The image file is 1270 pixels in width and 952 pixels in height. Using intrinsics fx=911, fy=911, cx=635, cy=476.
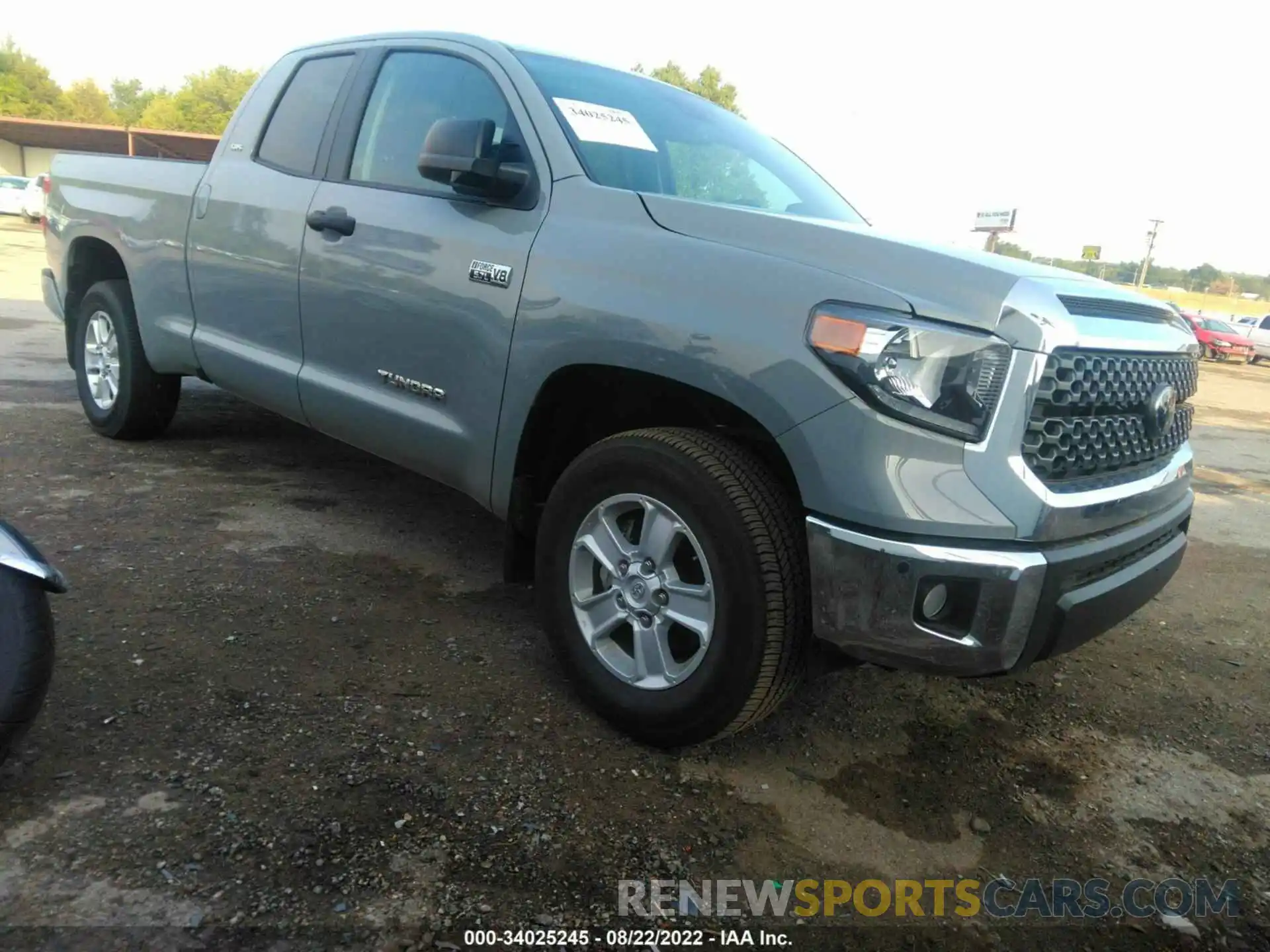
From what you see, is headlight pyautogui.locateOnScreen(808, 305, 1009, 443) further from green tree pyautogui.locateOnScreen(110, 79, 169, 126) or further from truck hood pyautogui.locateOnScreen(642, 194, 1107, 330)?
green tree pyautogui.locateOnScreen(110, 79, 169, 126)

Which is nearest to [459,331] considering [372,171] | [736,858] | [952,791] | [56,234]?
[372,171]

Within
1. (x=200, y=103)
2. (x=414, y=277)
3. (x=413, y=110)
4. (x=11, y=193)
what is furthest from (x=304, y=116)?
(x=200, y=103)

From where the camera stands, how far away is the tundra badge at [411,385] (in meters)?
2.95

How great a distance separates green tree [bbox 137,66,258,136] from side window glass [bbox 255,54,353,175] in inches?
2438

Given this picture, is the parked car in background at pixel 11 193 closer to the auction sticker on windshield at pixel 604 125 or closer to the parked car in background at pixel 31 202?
the parked car in background at pixel 31 202

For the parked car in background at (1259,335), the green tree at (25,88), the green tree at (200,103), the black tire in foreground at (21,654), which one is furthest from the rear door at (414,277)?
the green tree at (25,88)

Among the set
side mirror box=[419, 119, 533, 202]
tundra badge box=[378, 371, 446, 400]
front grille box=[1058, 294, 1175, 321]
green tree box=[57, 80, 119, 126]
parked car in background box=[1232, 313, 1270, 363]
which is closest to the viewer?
front grille box=[1058, 294, 1175, 321]

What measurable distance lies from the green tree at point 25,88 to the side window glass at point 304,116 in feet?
238

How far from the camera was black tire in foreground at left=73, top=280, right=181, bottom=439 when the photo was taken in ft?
14.8

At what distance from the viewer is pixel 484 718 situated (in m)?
2.53

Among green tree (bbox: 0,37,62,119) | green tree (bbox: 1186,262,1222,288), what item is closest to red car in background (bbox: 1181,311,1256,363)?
green tree (bbox: 1186,262,1222,288)

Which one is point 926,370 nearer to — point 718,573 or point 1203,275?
point 718,573

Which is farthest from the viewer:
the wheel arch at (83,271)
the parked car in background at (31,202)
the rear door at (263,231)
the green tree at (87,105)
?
the green tree at (87,105)

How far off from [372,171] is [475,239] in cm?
77
